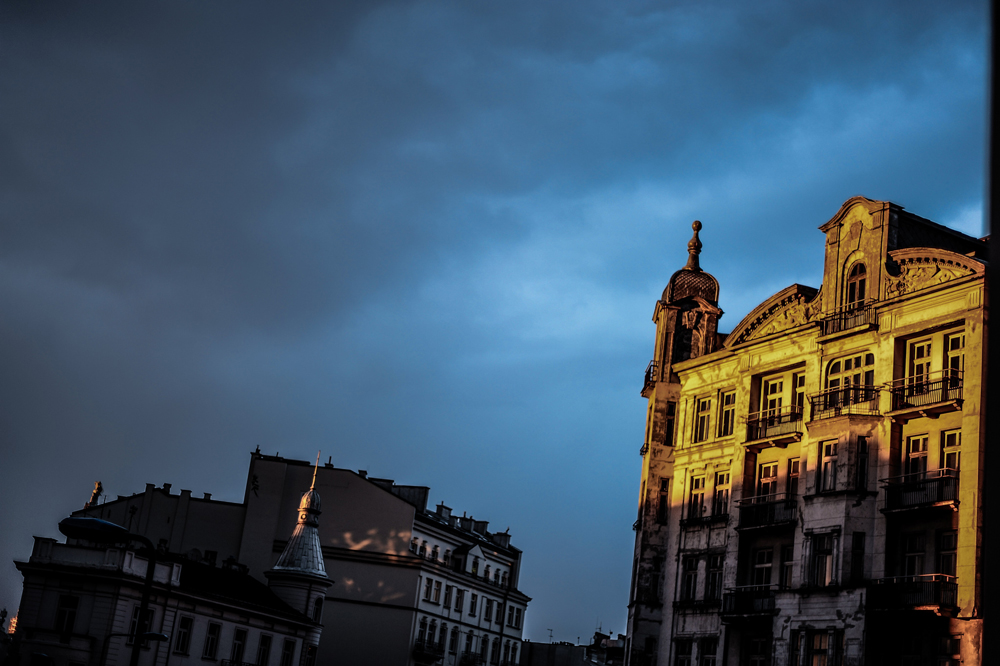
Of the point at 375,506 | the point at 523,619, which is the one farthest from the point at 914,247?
the point at 523,619

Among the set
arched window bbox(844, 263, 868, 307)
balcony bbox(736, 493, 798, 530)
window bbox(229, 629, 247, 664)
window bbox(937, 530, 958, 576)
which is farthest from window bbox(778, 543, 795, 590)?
window bbox(229, 629, 247, 664)

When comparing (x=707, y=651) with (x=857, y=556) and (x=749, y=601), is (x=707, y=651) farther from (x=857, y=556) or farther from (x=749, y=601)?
(x=857, y=556)

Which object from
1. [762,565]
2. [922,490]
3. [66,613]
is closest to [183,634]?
[66,613]

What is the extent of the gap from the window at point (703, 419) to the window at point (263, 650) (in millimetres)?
29540

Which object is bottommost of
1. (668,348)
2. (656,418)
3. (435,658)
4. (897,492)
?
(435,658)

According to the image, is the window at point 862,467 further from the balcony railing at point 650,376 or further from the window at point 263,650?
the window at point 263,650

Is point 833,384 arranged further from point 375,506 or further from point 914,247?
point 375,506

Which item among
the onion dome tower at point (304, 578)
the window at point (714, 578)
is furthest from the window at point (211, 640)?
the window at point (714, 578)

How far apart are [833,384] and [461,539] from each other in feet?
184

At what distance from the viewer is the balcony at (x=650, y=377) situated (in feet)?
168

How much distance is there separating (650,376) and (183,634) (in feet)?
91.4

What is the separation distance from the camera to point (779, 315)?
45.8m

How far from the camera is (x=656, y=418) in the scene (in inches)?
1982

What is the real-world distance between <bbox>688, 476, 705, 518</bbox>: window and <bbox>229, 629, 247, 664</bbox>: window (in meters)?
27.8
